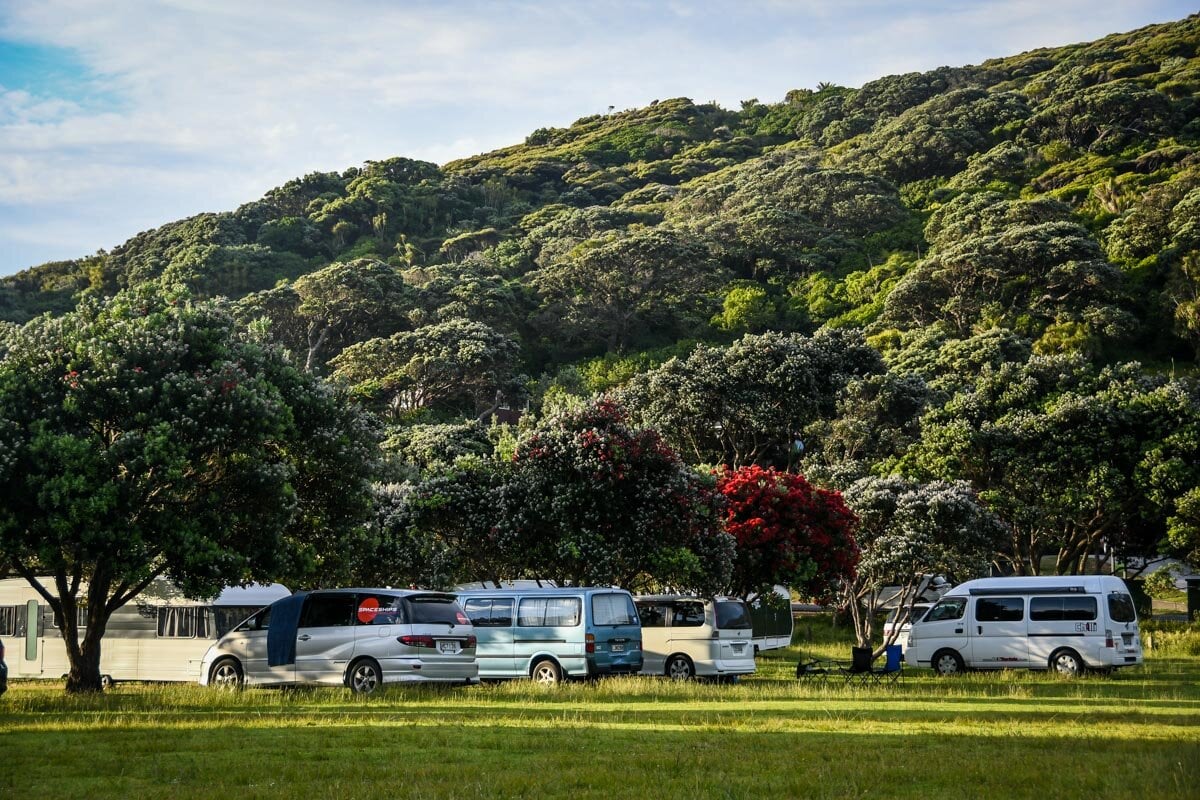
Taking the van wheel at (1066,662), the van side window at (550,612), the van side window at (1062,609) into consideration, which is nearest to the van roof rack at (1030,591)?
the van side window at (1062,609)

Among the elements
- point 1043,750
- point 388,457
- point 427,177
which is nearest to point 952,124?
point 427,177

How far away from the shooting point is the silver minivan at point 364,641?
Result: 19.7 m

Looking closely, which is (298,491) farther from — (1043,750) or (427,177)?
(427,177)

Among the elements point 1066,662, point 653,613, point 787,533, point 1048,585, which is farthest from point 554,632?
point 1066,662

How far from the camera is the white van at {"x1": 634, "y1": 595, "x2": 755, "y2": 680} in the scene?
23844mm

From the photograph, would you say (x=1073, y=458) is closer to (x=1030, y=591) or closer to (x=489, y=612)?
(x=1030, y=591)

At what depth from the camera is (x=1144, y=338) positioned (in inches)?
2484

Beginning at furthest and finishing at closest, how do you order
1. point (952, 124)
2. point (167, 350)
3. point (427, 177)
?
point (427, 177)
point (952, 124)
point (167, 350)

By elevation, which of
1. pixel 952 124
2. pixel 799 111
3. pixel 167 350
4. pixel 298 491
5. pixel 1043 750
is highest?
pixel 799 111

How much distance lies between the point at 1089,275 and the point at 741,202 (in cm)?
4160

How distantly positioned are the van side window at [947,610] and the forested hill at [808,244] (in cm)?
3139

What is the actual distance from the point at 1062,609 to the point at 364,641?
14805mm

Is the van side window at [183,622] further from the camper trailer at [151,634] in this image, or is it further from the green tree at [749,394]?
the green tree at [749,394]

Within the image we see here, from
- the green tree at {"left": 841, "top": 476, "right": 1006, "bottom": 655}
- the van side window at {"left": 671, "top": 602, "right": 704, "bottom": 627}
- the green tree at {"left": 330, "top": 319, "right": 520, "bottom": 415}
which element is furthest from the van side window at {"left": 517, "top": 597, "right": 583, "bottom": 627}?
the green tree at {"left": 330, "top": 319, "right": 520, "bottom": 415}
